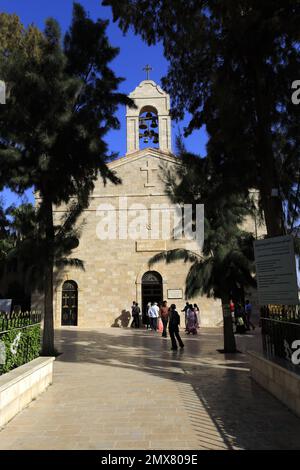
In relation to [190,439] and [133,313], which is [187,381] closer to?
[190,439]

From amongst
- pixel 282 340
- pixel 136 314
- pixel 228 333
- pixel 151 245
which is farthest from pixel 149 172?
pixel 282 340

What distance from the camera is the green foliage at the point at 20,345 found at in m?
5.64

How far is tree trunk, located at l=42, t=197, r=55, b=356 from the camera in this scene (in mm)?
11438

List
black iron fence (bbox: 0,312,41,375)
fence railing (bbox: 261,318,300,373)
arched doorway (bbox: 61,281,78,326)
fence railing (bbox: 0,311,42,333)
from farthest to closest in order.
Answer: arched doorway (bbox: 61,281,78,326)
fence railing (bbox: 0,311,42,333)
black iron fence (bbox: 0,312,41,375)
fence railing (bbox: 261,318,300,373)

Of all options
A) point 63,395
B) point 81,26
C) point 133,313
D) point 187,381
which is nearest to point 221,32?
point 81,26

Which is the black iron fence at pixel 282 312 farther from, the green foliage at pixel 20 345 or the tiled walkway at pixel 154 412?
the green foliage at pixel 20 345

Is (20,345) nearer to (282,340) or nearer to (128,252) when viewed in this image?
(282,340)

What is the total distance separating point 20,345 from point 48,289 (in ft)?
18.2

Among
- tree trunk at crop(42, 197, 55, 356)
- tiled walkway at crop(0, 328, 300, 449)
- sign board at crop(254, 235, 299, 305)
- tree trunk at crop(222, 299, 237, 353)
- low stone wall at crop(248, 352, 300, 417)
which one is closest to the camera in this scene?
tiled walkway at crop(0, 328, 300, 449)

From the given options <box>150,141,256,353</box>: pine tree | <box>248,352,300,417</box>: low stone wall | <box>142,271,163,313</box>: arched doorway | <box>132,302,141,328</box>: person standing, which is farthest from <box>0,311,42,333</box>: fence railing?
<box>142,271,163,313</box>: arched doorway

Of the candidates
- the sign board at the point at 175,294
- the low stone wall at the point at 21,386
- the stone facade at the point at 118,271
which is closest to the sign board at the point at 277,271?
the low stone wall at the point at 21,386

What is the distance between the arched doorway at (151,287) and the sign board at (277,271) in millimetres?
16420

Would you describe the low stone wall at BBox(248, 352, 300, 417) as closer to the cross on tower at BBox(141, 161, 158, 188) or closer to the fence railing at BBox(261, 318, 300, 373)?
the fence railing at BBox(261, 318, 300, 373)

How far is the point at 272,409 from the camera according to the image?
5328 millimetres
